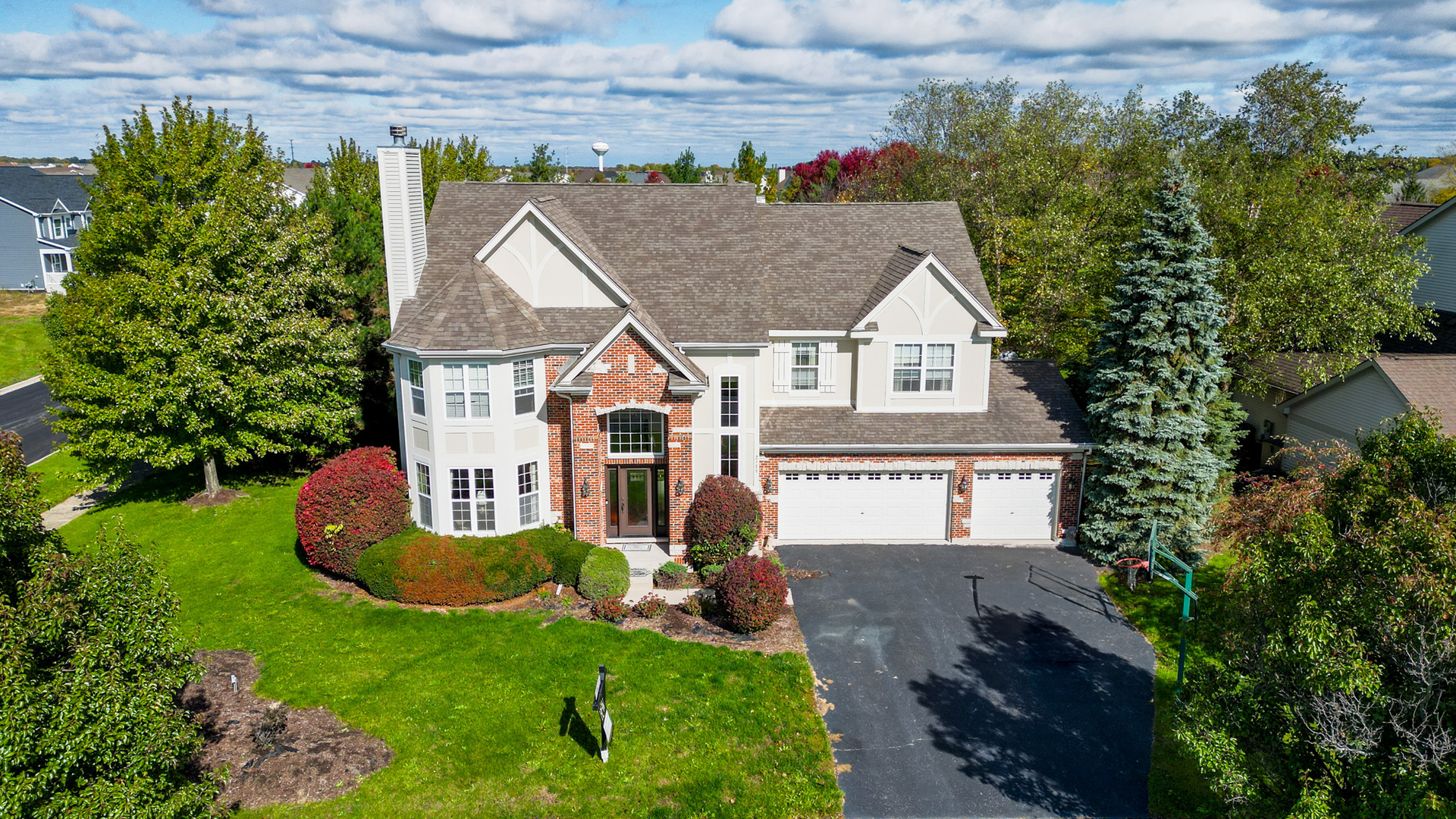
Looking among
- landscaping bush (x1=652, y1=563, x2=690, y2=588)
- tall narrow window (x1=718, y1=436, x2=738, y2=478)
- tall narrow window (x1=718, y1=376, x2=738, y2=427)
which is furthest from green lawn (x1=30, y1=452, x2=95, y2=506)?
tall narrow window (x1=718, y1=376, x2=738, y2=427)

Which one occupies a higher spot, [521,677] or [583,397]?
[583,397]

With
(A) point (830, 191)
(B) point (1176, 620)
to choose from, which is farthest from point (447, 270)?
(A) point (830, 191)

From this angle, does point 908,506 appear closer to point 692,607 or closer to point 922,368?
point 922,368

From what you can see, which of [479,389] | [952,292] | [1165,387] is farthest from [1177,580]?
[479,389]

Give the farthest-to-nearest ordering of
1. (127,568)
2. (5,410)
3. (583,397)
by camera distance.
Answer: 1. (5,410)
2. (583,397)
3. (127,568)

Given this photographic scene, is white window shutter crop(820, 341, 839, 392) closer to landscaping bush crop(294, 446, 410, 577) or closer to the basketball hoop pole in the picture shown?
the basketball hoop pole

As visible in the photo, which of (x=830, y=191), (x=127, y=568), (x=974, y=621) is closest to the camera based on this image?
(x=127, y=568)

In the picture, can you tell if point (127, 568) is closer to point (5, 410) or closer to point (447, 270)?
point (447, 270)

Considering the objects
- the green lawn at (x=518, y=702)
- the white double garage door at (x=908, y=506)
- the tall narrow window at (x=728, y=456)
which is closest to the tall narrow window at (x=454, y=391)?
the green lawn at (x=518, y=702)
